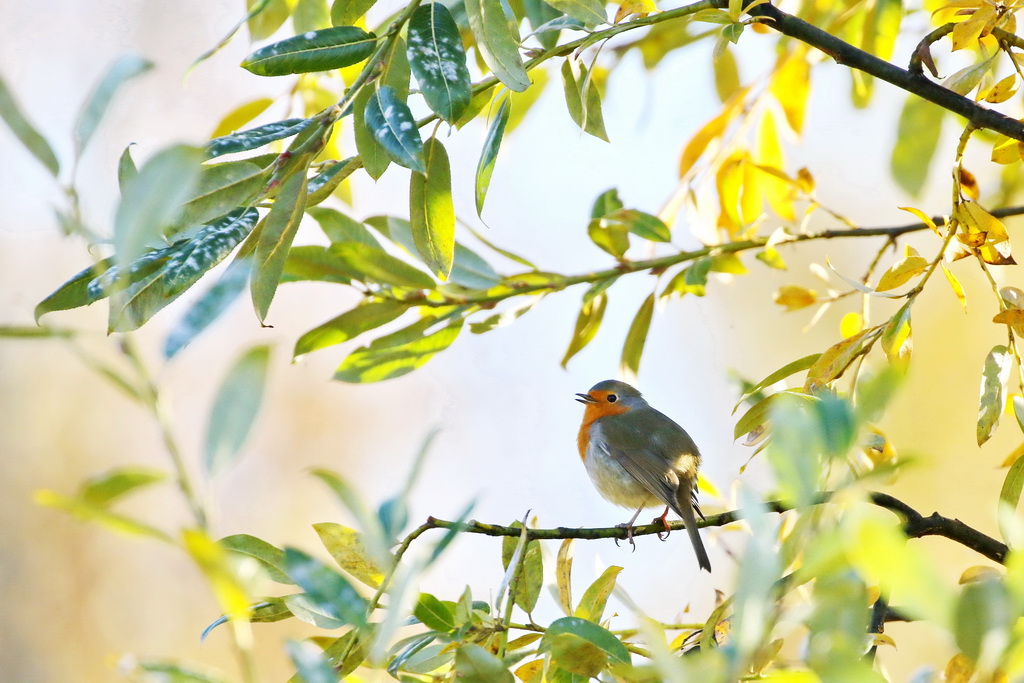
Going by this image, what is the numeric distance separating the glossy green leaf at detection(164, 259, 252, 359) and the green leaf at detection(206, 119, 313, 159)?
308mm

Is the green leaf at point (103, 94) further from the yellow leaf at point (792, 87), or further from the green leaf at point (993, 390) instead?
the yellow leaf at point (792, 87)

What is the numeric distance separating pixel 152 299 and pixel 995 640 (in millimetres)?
539

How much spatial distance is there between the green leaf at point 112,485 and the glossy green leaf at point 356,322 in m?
0.81

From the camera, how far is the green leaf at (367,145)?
0.78m

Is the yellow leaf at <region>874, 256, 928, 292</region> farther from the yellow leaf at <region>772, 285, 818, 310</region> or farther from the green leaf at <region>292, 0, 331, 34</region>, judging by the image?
the green leaf at <region>292, 0, 331, 34</region>

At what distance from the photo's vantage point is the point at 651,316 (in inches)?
51.8

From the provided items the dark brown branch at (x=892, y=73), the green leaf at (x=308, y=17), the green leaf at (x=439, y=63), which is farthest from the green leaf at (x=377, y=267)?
the dark brown branch at (x=892, y=73)

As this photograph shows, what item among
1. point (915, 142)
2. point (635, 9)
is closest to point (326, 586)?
point (635, 9)

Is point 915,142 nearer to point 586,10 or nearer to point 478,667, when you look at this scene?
point 586,10

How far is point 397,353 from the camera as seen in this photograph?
1.24 meters

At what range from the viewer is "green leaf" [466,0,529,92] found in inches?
31.1

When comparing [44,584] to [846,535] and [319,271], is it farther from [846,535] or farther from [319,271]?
[846,535]

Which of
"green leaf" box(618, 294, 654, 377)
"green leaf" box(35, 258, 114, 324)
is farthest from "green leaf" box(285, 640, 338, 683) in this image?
"green leaf" box(618, 294, 654, 377)

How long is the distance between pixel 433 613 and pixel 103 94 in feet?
1.79
